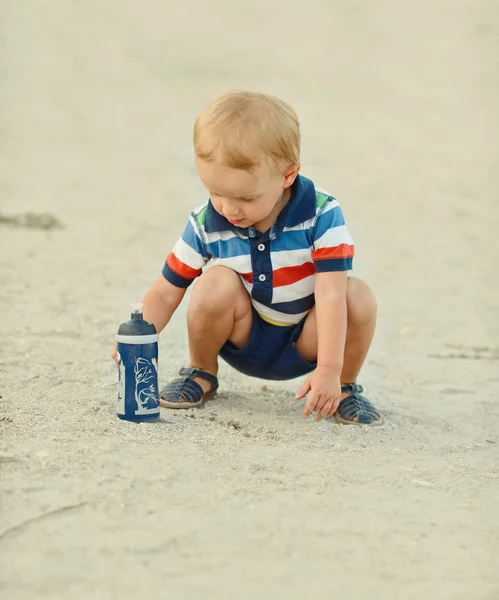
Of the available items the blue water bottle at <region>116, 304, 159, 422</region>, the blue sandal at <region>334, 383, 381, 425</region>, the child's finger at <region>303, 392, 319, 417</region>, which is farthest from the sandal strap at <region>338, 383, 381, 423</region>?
the blue water bottle at <region>116, 304, 159, 422</region>

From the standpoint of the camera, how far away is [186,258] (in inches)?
131

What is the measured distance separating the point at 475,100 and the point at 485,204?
5279 millimetres

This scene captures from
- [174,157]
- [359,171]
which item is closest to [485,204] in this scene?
[359,171]

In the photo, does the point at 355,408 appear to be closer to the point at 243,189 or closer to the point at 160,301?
the point at 160,301

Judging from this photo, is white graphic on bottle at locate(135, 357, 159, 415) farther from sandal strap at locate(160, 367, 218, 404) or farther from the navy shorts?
the navy shorts

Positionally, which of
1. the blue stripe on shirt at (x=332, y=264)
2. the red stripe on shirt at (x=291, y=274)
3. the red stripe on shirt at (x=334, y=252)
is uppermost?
the red stripe on shirt at (x=334, y=252)

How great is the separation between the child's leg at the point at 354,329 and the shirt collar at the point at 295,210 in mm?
306

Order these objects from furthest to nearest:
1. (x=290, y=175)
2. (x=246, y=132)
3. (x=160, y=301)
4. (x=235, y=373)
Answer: (x=235, y=373) < (x=160, y=301) < (x=290, y=175) < (x=246, y=132)

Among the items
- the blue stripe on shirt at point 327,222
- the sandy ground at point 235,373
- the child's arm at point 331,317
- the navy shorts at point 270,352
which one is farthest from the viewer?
the navy shorts at point 270,352

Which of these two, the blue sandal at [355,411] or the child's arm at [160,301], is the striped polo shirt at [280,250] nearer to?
the child's arm at [160,301]

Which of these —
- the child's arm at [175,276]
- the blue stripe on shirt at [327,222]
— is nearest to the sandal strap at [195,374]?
the child's arm at [175,276]

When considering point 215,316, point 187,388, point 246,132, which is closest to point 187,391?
point 187,388

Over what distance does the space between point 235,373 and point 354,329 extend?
101 cm

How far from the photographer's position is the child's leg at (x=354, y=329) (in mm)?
3309
